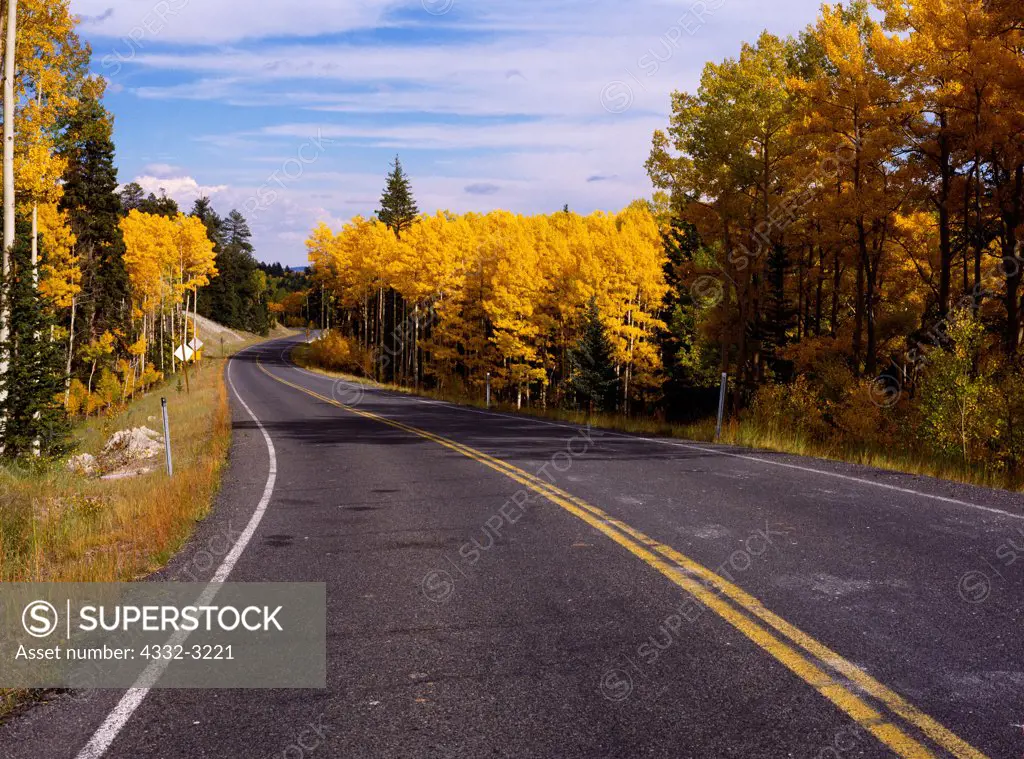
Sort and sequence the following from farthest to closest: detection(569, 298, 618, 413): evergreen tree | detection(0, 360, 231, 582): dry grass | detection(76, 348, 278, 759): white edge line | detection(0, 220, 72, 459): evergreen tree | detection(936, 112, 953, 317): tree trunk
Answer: detection(569, 298, 618, 413): evergreen tree → detection(936, 112, 953, 317): tree trunk → detection(0, 220, 72, 459): evergreen tree → detection(0, 360, 231, 582): dry grass → detection(76, 348, 278, 759): white edge line

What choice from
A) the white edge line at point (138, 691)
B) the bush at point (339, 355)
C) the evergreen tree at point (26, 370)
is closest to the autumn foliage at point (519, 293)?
the bush at point (339, 355)

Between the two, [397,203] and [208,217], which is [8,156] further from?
[208,217]

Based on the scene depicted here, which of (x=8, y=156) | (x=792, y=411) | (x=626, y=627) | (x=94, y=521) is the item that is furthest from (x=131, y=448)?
(x=626, y=627)

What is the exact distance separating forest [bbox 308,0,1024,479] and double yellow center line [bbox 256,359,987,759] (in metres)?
7.92

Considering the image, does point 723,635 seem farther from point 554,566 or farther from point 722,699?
point 554,566

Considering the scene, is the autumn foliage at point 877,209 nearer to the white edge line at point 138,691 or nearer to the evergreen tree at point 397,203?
the white edge line at point 138,691

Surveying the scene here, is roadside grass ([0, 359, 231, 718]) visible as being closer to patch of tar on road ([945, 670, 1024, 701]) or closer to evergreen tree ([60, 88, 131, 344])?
patch of tar on road ([945, 670, 1024, 701])

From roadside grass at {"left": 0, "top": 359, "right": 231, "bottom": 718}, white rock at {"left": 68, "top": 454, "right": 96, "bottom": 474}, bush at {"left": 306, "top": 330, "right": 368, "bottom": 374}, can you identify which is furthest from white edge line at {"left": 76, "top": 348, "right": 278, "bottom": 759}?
bush at {"left": 306, "top": 330, "right": 368, "bottom": 374}

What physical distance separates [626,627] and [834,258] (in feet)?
81.9

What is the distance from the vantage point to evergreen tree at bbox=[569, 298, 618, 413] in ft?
111

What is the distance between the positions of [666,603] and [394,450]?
10.2 metres

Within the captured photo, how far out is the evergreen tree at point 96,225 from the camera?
4144cm

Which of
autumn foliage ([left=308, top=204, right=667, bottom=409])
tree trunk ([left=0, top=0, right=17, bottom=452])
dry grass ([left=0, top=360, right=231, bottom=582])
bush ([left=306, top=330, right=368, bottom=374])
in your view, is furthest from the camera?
bush ([left=306, top=330, right=368, bottom=374])

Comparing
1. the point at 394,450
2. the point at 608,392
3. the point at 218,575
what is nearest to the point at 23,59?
the point at 394,450
